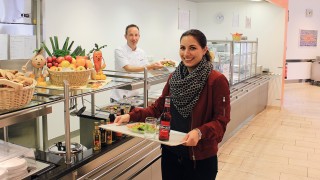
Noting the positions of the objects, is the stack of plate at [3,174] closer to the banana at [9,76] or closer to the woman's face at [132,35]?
the banana at [9,76]

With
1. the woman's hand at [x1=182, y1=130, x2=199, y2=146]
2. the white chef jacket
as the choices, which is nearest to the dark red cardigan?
the woman's hand at [x1=182, y1=130, x2=199, y2=146]

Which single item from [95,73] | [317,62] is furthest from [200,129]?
[317,62]

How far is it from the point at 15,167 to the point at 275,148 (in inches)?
169

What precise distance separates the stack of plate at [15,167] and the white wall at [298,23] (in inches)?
446

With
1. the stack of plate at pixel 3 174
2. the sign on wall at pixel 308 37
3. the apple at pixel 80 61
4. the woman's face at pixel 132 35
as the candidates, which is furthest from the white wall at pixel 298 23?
the stack of plate at pixel 3 174

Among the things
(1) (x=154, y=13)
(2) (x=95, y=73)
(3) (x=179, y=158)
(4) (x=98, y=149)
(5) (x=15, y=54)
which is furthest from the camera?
(1) (x=154, y=13)

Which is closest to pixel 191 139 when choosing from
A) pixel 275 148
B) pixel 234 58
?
pixel 275 148

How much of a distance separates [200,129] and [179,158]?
0.32m

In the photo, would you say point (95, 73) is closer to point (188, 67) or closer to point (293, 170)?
point (188, 67)

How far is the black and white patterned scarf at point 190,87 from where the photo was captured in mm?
1934

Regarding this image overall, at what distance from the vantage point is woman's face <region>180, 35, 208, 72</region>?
6.24ft

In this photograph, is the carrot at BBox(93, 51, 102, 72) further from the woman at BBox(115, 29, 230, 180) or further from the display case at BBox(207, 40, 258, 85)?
the display case at BBox(207, 40, 258, 85)

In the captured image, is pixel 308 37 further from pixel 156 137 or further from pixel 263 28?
pixel 156 137

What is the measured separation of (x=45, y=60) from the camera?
214 cm
